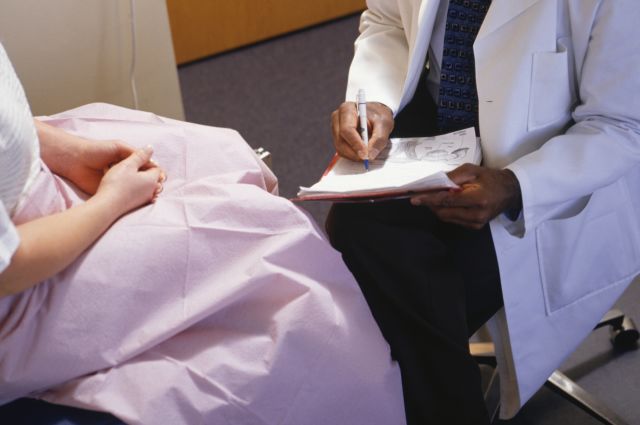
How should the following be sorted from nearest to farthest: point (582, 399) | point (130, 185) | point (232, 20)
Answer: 1. point (130, 185)
2. point (582, 399)
3. point (232, 20)

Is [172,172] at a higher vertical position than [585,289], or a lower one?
higher

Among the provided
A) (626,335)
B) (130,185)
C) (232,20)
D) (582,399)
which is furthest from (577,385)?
(232,20)

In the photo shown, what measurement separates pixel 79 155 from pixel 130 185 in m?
0.13

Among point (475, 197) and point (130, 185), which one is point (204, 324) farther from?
A: point (475, 197)

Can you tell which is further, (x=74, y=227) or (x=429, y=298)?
(x=429, y=298)

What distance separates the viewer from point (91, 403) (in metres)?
0.89

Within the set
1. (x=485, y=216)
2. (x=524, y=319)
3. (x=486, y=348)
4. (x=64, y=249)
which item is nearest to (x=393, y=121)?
(x=485, y=216)

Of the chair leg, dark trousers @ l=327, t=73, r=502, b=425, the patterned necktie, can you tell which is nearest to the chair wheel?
the chair leg

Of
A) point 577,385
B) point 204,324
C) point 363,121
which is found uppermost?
point 363,121

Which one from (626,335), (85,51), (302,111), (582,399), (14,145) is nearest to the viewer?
(14,145)

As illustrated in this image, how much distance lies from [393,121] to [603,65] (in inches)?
14.8

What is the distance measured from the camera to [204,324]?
38.4 inches

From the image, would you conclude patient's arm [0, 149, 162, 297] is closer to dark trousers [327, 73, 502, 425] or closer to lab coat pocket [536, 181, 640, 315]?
dark trousers [327, 73, 502, 425]

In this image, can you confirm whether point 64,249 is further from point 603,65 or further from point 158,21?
point 158,21
